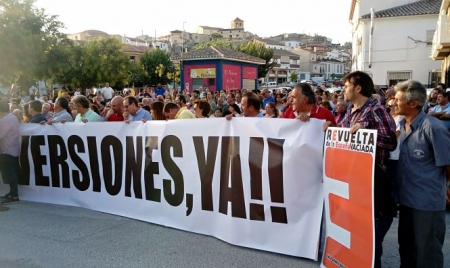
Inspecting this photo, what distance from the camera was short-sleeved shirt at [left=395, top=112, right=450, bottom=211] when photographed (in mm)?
3074

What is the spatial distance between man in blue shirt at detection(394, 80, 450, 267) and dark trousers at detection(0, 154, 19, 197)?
597 centimetres

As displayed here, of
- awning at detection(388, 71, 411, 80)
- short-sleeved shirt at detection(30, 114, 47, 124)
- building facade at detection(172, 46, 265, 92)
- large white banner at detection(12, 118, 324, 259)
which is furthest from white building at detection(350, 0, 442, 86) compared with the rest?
large white banner at detection(12, 118, 324, 259)

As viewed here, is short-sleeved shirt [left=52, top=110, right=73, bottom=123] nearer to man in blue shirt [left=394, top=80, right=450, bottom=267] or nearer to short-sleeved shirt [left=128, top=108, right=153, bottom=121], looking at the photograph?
short-sleeved shirt [left=128, top=108, right=153, bottom=121]

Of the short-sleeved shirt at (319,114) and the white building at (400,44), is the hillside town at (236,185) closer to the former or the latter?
the short-sleeved shirt at (319,114)

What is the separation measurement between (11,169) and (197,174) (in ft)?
11.8

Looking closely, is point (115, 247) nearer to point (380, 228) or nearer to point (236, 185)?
point (236, 185)

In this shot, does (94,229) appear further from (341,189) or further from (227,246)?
(341,189)

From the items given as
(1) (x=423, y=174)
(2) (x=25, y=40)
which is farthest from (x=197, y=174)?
(2) (x=25, y=40)

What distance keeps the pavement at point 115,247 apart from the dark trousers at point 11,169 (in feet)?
3.19

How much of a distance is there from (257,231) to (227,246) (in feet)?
1.35

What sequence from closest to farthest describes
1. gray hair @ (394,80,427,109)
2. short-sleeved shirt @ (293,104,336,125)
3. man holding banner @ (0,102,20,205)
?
gray hair @ (394,80,427,109) → short-sleeved shirt @ (293,104,336,125) → man holding banner @ (0,102,20,205)

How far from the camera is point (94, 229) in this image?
522cm

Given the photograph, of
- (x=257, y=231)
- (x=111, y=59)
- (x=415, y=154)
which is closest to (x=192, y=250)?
(x=257, y=231)

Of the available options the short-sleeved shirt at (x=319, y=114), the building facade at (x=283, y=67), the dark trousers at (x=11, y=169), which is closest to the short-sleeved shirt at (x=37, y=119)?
the dark trousers at (x=11, y=169)
